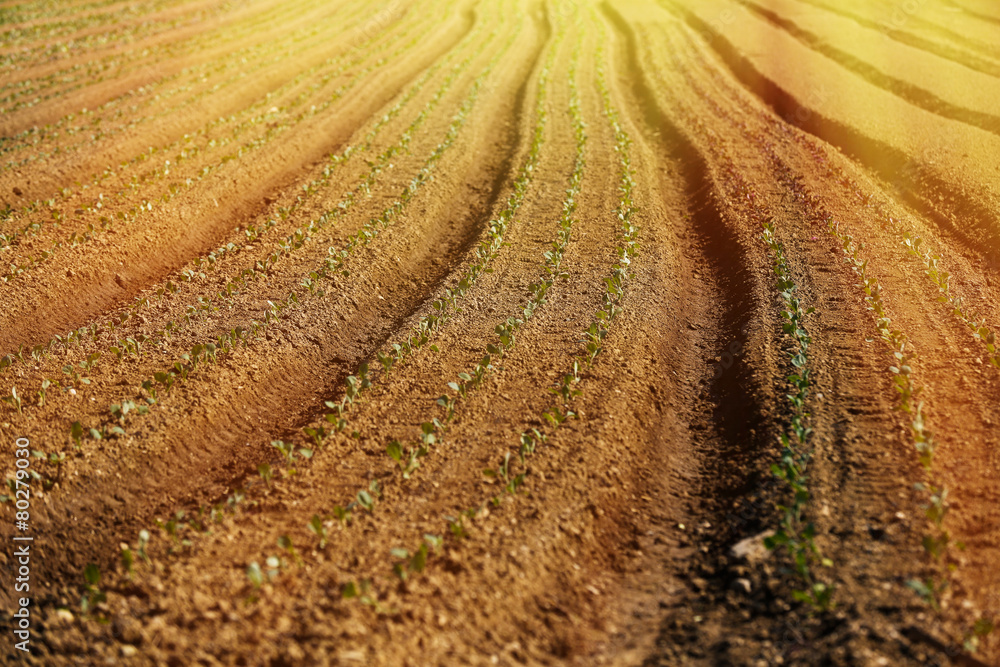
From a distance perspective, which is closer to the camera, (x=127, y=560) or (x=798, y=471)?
(x=127, y=560)

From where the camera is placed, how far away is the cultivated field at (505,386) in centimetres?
470

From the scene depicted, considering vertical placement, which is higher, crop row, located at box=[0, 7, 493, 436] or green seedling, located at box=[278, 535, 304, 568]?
crop row, located at box=[0, 7, 493, 436]

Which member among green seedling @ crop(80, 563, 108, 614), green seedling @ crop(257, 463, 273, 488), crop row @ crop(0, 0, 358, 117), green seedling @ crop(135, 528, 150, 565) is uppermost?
crop row @ crop(0, 0, 358, 117)

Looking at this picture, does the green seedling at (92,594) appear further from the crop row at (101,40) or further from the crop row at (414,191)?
the crop row at (101,40)

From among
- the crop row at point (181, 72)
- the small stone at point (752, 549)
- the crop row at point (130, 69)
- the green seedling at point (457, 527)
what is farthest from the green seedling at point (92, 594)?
the crop row at point (130, 69)

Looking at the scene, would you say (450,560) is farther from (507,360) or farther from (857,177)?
(857,177)

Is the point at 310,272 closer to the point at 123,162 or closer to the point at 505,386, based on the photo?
the point at 505,386

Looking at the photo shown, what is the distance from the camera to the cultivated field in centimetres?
470

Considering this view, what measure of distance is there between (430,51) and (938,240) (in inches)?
755

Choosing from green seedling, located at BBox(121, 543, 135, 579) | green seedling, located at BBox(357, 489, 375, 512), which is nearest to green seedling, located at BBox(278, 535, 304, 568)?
green seedling, located at BBox(357, 489, 375, 512)

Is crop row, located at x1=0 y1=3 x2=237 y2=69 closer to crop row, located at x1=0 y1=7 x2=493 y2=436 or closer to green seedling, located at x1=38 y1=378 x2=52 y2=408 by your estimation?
crop row, located at x1=0 y1=7 x2=493 y2=436

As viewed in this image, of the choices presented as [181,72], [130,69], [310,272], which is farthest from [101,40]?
[310,272]

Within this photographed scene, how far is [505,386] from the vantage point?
7137mm

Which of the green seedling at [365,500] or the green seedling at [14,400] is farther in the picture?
the green seedling at [14,400]
